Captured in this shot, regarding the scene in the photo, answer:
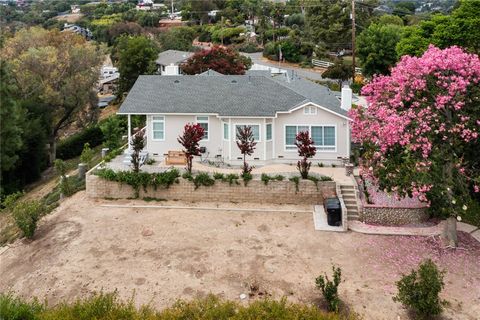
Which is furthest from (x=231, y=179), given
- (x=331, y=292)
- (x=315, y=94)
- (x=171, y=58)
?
(x=171, y=58)

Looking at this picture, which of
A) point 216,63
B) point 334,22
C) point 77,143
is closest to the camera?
point 216,63

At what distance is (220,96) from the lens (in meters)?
26.6

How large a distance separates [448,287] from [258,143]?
13153 millimetres

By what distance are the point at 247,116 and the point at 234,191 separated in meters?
4.96

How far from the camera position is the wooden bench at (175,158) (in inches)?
983

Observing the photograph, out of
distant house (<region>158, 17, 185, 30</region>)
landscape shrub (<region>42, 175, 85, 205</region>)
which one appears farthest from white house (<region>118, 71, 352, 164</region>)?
distant house (<region>158, 17, 185, 30</region>)

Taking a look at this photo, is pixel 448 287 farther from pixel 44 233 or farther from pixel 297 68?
pixel 297 68

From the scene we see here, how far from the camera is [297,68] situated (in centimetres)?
6500

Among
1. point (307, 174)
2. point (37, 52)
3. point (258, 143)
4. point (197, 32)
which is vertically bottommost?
point (307, 174)

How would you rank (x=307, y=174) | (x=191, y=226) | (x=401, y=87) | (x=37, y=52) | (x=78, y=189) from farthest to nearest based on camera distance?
(x=37, y=52), (x=78, y=189), (x=307, y=174), (x=191, y=226), (x=401, y=87)

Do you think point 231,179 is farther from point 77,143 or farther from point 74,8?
point 74,8

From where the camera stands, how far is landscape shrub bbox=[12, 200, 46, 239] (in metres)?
18.2

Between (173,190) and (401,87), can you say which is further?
(173,190)

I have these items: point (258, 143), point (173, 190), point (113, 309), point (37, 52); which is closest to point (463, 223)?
point (258, 143)
